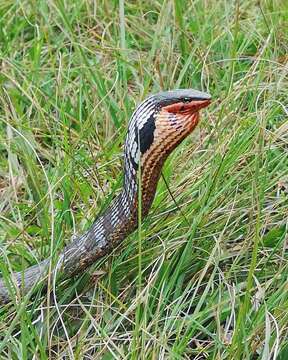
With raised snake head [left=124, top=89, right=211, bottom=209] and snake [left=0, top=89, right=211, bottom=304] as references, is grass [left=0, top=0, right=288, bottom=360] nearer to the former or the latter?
snake [left=0, top=89, right=211, bottom=304]

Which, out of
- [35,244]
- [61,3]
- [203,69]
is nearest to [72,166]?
[35,244]

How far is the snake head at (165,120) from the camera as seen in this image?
2.19 m

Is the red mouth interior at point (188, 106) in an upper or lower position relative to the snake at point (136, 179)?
upper

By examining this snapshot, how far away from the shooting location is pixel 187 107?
7.18 feet

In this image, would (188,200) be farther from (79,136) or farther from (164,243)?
(79,136)

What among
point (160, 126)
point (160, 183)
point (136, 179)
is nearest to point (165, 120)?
point (160, 126)

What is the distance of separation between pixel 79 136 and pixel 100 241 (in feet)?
1.94

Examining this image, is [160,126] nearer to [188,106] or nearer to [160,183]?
[188,106]

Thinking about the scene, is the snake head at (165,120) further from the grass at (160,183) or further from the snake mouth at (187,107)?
the grass at (160,183)

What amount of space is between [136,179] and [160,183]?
0.48 m

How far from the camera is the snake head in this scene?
2193 mm

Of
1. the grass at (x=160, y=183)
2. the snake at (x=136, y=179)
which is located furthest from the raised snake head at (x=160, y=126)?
the grass at (x=160, y=183)

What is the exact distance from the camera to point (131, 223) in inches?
93.5

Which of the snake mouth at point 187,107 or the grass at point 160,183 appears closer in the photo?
the snake mouth at point 187,107
